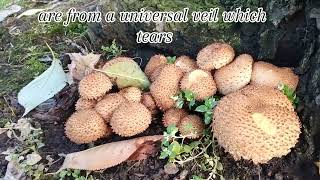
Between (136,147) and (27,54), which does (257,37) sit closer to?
(136,147)

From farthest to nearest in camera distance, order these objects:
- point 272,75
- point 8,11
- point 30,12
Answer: point 8,11
point 30,12
point 272,75

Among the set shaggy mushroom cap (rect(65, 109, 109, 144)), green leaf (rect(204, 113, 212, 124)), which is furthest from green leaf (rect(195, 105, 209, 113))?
shaggy mushroom cap (rect(65, 109, 109, 144))

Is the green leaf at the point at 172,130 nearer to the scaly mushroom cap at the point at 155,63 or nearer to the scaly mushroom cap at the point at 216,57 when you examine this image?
the scaly mushroom cap at the point at 216,57

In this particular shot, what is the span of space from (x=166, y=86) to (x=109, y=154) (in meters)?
0.45

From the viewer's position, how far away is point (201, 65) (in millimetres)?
2404

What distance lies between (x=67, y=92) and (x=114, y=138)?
1.82 feet

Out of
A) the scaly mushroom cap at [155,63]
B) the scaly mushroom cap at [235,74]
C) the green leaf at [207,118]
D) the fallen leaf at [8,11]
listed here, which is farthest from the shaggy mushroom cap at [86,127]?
the fallen leaf at [8,11]

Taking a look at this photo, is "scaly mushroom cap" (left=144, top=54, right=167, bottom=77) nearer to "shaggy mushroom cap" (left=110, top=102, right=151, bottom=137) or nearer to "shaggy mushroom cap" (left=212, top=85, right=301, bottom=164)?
"shaggy mushroom cap" (left=110, top=102, right=151, bottom=137)

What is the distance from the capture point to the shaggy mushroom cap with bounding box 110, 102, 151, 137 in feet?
7.65

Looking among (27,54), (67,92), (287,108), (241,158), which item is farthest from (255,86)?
(27,54)

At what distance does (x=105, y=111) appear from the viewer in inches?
95.3

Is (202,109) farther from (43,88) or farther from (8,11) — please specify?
(8,11)

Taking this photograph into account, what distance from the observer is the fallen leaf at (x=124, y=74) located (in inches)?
102

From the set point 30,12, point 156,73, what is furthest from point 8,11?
point 156,73
